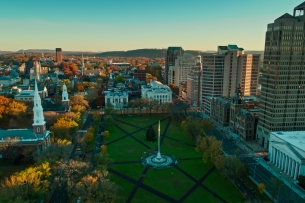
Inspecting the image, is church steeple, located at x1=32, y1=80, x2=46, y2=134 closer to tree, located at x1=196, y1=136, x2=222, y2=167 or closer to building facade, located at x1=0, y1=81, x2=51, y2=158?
building facade, located at x1=0, y1=81, x2=51, y2=158

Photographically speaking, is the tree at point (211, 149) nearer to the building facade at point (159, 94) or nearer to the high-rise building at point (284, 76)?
the high-rise building at point (284, 76)

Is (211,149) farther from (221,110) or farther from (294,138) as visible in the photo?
(221,110)

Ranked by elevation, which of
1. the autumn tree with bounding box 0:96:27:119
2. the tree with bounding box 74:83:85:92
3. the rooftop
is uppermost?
the tree with bounding box 74:83:85:92

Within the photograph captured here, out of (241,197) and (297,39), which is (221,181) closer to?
(241,197)

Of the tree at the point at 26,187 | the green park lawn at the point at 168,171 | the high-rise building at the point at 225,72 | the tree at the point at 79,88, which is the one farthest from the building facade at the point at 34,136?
the tree at the point at 79,88

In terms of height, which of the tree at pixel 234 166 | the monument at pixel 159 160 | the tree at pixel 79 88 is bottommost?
the monument at pixel 159 160

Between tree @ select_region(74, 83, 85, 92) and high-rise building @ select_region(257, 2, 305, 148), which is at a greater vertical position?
high-rise building @ select_region(257, 2, 305, 148)

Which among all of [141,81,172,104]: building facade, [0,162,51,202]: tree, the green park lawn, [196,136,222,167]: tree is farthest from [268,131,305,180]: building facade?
[141,81,172,104]: building facade
